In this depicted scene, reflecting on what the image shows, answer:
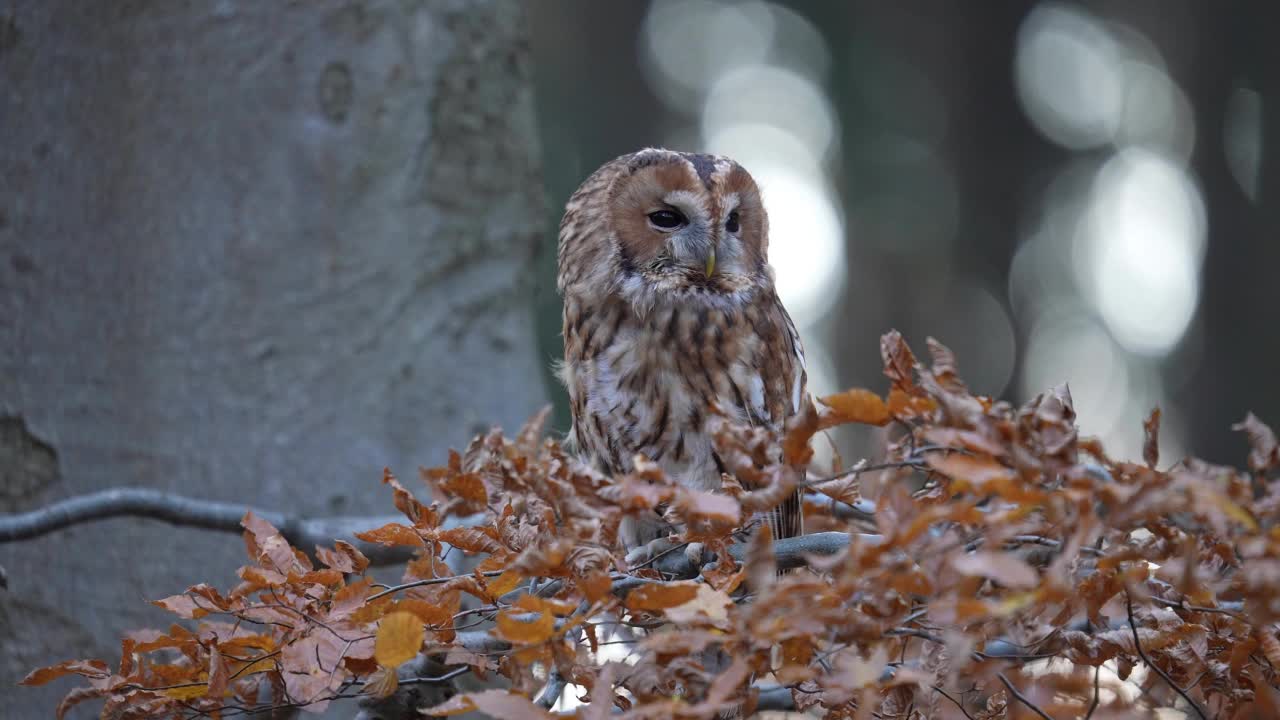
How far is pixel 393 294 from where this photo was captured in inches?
86.5

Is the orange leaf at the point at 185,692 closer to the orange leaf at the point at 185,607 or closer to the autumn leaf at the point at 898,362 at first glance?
the orange leaf at the point at 185,607

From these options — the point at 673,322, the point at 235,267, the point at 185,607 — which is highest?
the point at 235,267

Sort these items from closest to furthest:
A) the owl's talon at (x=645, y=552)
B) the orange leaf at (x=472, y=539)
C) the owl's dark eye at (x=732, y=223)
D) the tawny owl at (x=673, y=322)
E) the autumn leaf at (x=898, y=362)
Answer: the autumn leaf at (x=898, y=362) < the orange leaf at (x=472, y=539) < the owl's talon at (x=645, y=552) < the tawny owl at (x=673, y=322) < the owl's dark eye at (x=732, y=223)

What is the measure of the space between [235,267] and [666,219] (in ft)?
2.71

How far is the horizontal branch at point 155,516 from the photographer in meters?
1.48

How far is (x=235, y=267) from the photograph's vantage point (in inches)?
80.0

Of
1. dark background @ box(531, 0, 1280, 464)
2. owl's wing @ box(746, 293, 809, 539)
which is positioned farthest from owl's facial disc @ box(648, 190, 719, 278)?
dark background @ box(531, 0, 1280, 464)

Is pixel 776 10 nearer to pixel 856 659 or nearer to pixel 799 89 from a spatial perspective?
pixel 799 89

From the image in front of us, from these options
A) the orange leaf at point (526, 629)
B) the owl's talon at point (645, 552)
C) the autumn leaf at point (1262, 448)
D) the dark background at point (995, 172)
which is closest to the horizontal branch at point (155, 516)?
the owl's talon at point (645, 552)

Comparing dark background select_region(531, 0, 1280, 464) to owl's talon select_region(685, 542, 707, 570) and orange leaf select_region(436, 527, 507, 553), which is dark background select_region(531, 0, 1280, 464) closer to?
owl's talon select_region(685, 542, 707, 570)

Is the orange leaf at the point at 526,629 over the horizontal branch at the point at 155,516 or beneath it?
over

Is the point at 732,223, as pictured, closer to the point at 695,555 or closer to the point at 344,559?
the point at 695,555

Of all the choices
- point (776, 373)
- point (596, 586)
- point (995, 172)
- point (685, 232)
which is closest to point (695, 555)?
point (596, 586)

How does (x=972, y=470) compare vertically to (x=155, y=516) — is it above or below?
above
